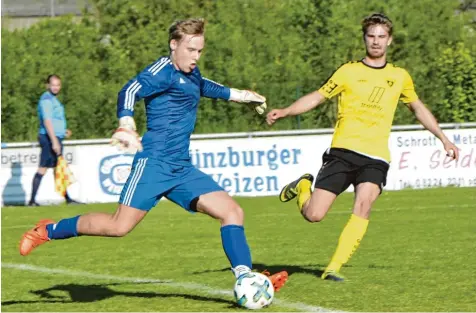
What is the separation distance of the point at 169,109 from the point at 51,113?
1063 cm

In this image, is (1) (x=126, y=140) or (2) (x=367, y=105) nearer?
(1) (x=126, y=140)

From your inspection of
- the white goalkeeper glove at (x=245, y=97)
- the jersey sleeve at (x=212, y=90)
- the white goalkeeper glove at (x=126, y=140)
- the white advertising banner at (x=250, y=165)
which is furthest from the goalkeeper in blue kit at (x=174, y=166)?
the white advertising banner at (x=250, y=165)

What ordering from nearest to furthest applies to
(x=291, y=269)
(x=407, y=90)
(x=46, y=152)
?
1. (x=407, y=90)
2. (x=291, y=269)
3. (x=46, y=152)

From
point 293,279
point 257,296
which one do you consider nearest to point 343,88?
point 293,279

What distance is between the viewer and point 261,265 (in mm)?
10922

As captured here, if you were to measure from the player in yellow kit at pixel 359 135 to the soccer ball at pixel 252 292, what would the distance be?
4.56ft

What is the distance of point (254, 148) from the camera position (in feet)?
67.3

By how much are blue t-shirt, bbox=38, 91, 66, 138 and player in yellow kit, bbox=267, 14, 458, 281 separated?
9.54 m

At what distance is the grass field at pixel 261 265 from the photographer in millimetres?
8523

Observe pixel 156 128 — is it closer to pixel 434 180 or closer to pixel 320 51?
pixel 434 180

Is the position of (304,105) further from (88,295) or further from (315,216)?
(88,295)

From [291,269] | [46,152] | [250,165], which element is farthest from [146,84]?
[250,165]

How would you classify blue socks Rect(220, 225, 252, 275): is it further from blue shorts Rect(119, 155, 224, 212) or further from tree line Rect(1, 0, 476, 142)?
tree line Rect(1, 0, 476, 142)

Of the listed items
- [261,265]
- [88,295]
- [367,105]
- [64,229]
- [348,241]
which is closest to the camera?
[64,229]
